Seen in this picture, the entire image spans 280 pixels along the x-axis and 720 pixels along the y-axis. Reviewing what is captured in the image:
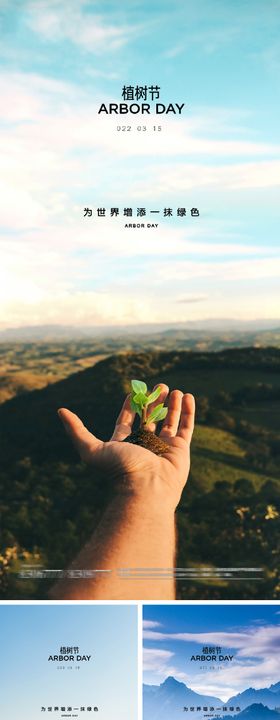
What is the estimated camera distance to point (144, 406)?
4066 mm

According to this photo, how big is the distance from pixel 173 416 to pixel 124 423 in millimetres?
290

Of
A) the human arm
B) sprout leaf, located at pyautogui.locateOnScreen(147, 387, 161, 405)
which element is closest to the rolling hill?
the human arm

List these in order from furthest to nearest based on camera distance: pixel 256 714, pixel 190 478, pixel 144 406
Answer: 1. pixel 190 478
2. pixel 144 406
3. pixel 256 714

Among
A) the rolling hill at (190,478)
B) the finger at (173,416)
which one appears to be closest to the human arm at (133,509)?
the finger at (173,416)

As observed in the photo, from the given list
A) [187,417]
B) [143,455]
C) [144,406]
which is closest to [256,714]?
[143,455]

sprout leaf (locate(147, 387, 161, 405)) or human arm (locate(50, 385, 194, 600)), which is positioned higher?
sprout leaf (locate(147, 387, 161, 405))

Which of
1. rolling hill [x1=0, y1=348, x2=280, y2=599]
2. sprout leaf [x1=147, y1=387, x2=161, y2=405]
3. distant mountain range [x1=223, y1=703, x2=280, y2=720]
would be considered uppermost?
sprout leaf [x1=147, y1=387, x2=161, y2=405]

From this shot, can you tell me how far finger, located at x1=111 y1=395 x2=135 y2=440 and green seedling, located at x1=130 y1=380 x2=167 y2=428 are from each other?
6 centimetres

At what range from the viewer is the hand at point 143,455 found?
146 inches

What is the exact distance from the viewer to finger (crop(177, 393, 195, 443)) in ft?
13.4

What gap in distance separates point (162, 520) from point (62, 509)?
151 centimetres

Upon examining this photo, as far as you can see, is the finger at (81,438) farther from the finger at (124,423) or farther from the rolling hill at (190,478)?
the rolling hill at (190,478)

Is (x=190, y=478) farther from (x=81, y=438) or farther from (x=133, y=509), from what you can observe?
(x=81, y=438)

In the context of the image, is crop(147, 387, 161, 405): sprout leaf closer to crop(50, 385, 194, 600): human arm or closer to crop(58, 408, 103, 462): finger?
crop(50, 385, 194, 600): human arm
